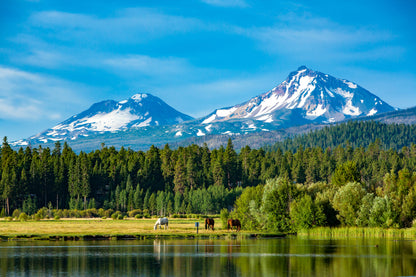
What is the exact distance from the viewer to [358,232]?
8544 centimetres

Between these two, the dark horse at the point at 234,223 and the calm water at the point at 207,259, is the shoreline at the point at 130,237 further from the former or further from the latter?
the calm water at the point at 207,259

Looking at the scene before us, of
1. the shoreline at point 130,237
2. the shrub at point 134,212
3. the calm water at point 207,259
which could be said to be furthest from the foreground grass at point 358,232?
the shrub at point 134,212

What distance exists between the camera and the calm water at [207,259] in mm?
43719

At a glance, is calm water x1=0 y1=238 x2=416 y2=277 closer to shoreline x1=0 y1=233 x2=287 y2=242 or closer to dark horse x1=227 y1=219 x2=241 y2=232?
shoreline x1=0 y1=233 x2=287 y2=242

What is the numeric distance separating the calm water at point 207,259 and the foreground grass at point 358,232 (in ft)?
48.1

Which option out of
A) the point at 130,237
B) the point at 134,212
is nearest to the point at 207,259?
the point at 130,237

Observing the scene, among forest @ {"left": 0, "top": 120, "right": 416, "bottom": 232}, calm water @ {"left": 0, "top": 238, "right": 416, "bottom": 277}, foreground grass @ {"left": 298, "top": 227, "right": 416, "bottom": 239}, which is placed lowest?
foreground grass @ {"left": 298, "top": 227, "right": 416, "bottom": 239}

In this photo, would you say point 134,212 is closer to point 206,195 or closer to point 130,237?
point 206,195

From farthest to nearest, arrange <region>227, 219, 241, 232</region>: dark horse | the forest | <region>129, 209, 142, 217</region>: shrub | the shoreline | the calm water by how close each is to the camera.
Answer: <region>129, 209, 142, 217</region>: shrub → <region>227, 219, 241, 232</region>: dark horse → the forest → the shoreline → the calm water

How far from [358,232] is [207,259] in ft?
136

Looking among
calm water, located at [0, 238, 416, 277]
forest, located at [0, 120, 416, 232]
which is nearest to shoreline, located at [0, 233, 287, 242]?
calm water, located at [0, 238, 416, 277]

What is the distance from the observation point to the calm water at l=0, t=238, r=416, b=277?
1721 inches

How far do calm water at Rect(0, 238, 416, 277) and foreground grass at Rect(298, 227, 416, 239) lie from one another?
14.7 meters

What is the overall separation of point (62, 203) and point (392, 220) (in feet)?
424
